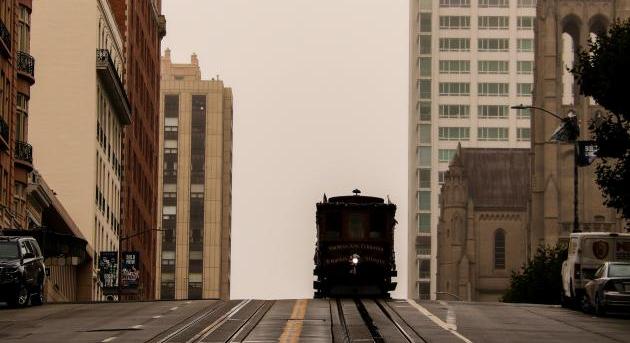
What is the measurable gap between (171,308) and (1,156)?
2260 centimetres

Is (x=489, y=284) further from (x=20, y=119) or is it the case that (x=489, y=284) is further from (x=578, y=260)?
(x=578, y=260)

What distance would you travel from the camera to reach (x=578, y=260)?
39.9 m

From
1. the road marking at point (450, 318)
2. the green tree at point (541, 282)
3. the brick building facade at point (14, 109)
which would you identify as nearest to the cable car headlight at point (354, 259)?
the road marking at point (450, 318)

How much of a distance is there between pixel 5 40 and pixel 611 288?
1157 inches

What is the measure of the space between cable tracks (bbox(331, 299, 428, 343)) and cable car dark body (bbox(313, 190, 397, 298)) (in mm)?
6845

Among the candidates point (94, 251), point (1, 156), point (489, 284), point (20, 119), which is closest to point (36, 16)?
point (94, 251)

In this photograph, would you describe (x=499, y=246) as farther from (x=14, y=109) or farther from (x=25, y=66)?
(x=14, y=109)

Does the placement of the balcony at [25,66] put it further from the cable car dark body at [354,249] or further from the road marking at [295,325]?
the road marking at [295,325]

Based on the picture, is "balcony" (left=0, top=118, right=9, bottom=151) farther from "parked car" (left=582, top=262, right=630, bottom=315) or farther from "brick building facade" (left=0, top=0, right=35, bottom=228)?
"parked car" (left=582, top=262, right=630, bottom=315)

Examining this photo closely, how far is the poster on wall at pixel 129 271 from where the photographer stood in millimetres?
89062

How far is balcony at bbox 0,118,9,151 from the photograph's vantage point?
5762cm

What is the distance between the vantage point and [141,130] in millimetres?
115938

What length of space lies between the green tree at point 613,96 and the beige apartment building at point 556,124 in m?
83.1

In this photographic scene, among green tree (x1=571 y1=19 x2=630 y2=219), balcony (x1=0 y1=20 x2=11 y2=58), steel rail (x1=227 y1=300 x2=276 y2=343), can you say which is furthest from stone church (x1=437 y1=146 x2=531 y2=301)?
steel rail (x1=227 y1=300 x2=276 y2=343)
